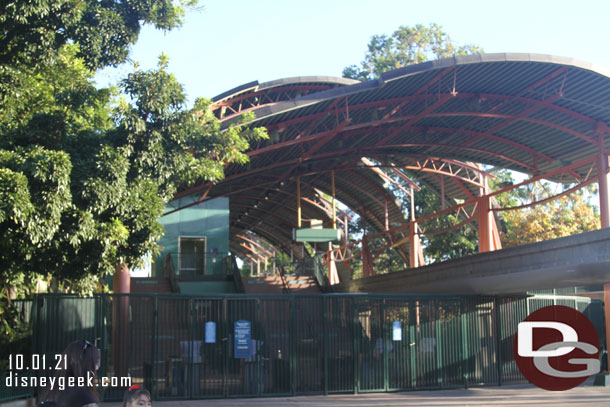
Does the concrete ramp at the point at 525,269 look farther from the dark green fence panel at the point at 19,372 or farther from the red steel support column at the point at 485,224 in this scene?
the dark green fence panel at the point at 19,372

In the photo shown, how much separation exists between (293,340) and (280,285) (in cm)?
1080

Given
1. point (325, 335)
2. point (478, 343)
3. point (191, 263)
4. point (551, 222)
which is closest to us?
point (325, 335)

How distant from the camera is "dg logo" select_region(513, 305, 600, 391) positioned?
706 inches

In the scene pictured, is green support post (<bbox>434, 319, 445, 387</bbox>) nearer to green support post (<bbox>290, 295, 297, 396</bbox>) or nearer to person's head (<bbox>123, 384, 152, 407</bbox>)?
green support post (<bbox>290, 295, 297, 396</bbox>)

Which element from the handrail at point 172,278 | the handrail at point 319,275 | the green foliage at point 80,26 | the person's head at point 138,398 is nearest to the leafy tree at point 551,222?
the handrail at point 319,275

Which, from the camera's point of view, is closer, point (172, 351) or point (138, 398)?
point (138, 398)

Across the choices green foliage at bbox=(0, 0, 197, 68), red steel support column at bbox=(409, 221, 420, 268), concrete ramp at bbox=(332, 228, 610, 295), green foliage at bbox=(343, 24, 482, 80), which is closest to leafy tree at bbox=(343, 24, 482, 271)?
green foliage at bbox=(343, 24, 482, 80)

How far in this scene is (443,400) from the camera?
14844 millimetres

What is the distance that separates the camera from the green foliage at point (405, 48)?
5069 centimetres

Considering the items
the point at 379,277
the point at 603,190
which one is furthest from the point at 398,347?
the point at 379,277

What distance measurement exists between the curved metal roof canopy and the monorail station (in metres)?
0.08

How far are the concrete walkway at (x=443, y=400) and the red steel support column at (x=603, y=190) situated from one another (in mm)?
6612

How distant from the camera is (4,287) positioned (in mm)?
15906

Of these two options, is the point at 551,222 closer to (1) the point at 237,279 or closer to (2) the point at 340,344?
(1) the point at 237,279
